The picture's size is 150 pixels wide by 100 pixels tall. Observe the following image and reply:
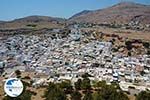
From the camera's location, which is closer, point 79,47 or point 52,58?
point 52,58

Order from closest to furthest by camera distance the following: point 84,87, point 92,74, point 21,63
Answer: point 84,87 < point 92,74 < point 21,63

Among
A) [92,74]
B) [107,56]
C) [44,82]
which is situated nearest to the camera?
[44,82]

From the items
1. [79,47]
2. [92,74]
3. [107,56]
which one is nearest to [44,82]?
[92,74]

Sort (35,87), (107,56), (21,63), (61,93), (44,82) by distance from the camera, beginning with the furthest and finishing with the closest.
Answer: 1. (107,56)
2. (21,63)
3. (44,82)
4. (35,87)
5. (61,93)

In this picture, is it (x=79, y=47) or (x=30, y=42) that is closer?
(x=79, y=47)

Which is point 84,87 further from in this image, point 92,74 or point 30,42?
point 30,42

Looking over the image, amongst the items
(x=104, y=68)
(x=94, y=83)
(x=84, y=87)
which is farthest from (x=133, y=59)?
(x=84, y=87)

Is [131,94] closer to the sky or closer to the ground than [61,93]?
closer to the ground

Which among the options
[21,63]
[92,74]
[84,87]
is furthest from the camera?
[21,63]

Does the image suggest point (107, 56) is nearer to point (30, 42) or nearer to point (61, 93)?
point (30, 42)
